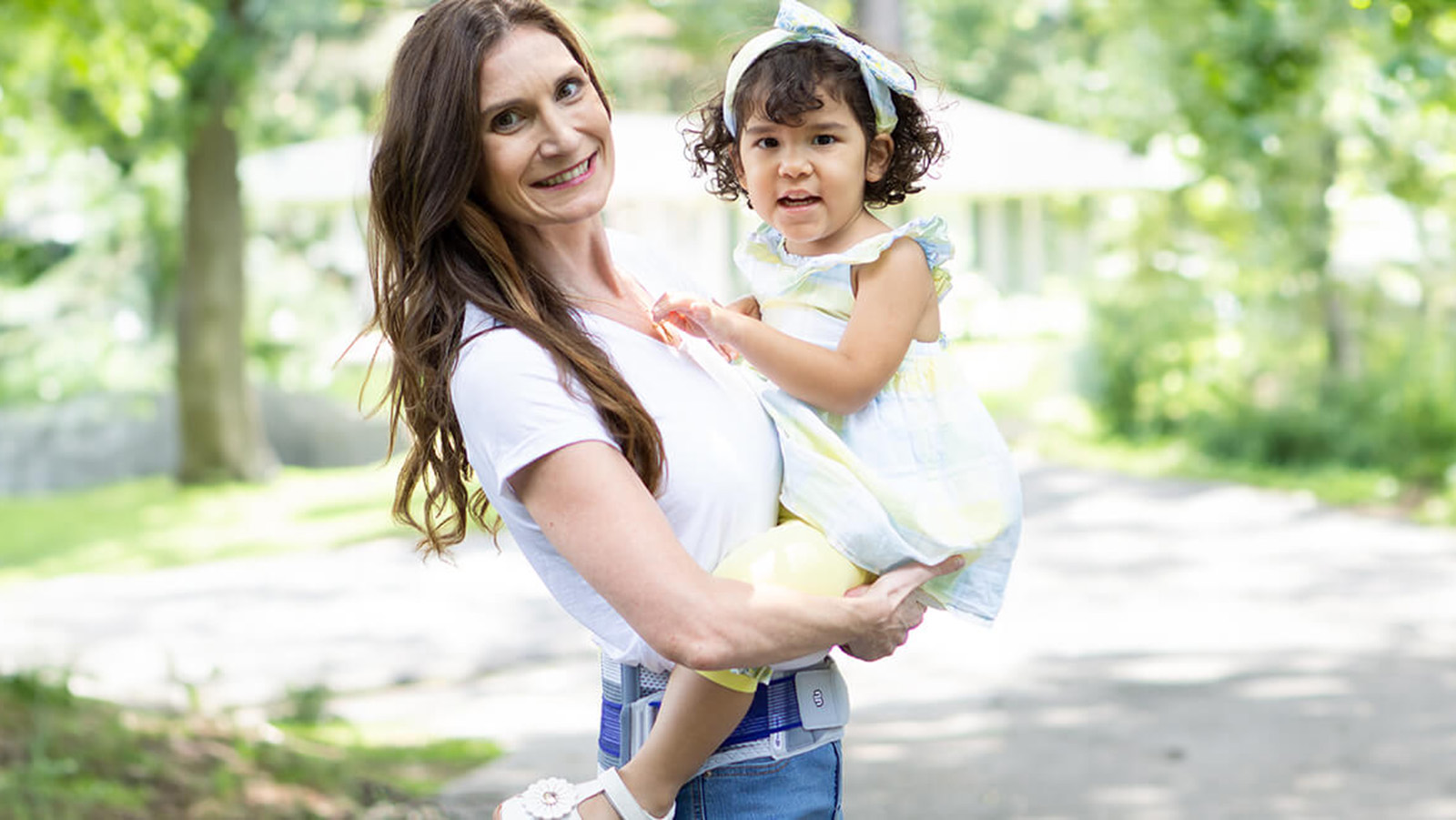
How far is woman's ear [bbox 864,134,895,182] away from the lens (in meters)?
2.44

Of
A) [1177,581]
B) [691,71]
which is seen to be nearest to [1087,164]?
[691,71]

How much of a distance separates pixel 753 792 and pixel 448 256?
82 centimetres

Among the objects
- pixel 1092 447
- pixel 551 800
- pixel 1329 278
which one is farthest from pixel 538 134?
pixel 1092 447

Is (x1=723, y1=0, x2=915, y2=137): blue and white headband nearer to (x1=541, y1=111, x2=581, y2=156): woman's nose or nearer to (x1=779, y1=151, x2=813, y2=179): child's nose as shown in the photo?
(x1=779, y1=151, x2=813, y2=179): child's nose

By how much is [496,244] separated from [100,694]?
19.7ft

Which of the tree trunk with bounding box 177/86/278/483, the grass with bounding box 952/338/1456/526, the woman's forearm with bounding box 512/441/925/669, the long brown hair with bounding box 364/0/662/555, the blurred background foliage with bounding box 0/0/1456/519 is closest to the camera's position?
the woman's forearm with bounding box 512/441/925/669

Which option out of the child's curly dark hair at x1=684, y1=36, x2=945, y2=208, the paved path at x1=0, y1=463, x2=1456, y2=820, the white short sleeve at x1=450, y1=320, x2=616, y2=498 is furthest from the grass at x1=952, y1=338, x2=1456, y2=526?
the white short sleeve at x1=450, y1=320, x2=616, y2=498

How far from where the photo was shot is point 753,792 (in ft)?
7.15

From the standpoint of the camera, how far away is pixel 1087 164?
59.6ft

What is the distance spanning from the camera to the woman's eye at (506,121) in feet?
7.02

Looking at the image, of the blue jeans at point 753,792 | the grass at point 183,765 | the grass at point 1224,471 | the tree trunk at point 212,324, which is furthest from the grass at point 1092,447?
the blue jeans at point 753,792

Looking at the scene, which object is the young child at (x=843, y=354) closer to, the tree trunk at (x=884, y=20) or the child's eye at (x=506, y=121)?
the child's eye at (x=506, y=121)

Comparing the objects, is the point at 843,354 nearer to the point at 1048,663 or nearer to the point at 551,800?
the point at 551,800

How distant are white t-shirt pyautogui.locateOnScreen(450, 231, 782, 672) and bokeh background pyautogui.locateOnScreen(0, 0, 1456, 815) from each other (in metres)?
3.13
